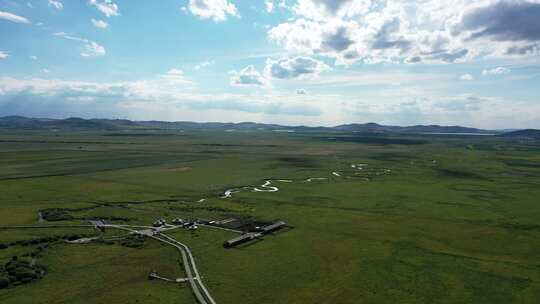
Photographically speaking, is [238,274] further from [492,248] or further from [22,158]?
[22,158]

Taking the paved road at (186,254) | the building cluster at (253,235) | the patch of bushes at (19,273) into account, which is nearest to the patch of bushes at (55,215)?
the paved road at (186,254)

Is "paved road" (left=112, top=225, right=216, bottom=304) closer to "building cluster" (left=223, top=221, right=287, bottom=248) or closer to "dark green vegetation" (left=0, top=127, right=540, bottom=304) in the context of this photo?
"dark green vegetation" (left=0, top=127, right=540, bottom=304)

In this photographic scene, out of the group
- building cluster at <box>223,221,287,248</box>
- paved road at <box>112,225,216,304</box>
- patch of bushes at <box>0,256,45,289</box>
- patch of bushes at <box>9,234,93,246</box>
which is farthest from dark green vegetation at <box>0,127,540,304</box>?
building cluster at <box>223,221,287,248</box>

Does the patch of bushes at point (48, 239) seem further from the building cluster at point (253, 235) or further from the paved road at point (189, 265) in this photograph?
the building cluster at point (253, 235)

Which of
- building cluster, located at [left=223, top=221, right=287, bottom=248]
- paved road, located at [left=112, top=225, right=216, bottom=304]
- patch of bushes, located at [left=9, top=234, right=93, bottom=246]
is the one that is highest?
building cluster, located at [left=223, top=221, right=287, bottom=248]

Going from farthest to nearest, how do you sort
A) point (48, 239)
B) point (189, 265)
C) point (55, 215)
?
point (55, 215) < point (48, 239) < point (189, 265)

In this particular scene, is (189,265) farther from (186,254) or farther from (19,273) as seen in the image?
(19,273)

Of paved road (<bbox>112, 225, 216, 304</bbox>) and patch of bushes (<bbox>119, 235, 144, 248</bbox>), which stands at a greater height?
paved road (<bbox>112, 225, 216, 304</bbox>)

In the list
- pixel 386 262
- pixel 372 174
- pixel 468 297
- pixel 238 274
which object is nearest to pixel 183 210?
pixel 238 274

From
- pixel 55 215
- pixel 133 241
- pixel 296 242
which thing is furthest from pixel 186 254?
pixel 55 215

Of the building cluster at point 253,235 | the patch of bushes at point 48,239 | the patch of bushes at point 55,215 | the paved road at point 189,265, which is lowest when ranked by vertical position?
the patch of bushes at point 55,215

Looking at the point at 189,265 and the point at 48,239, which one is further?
the point at 48,239
